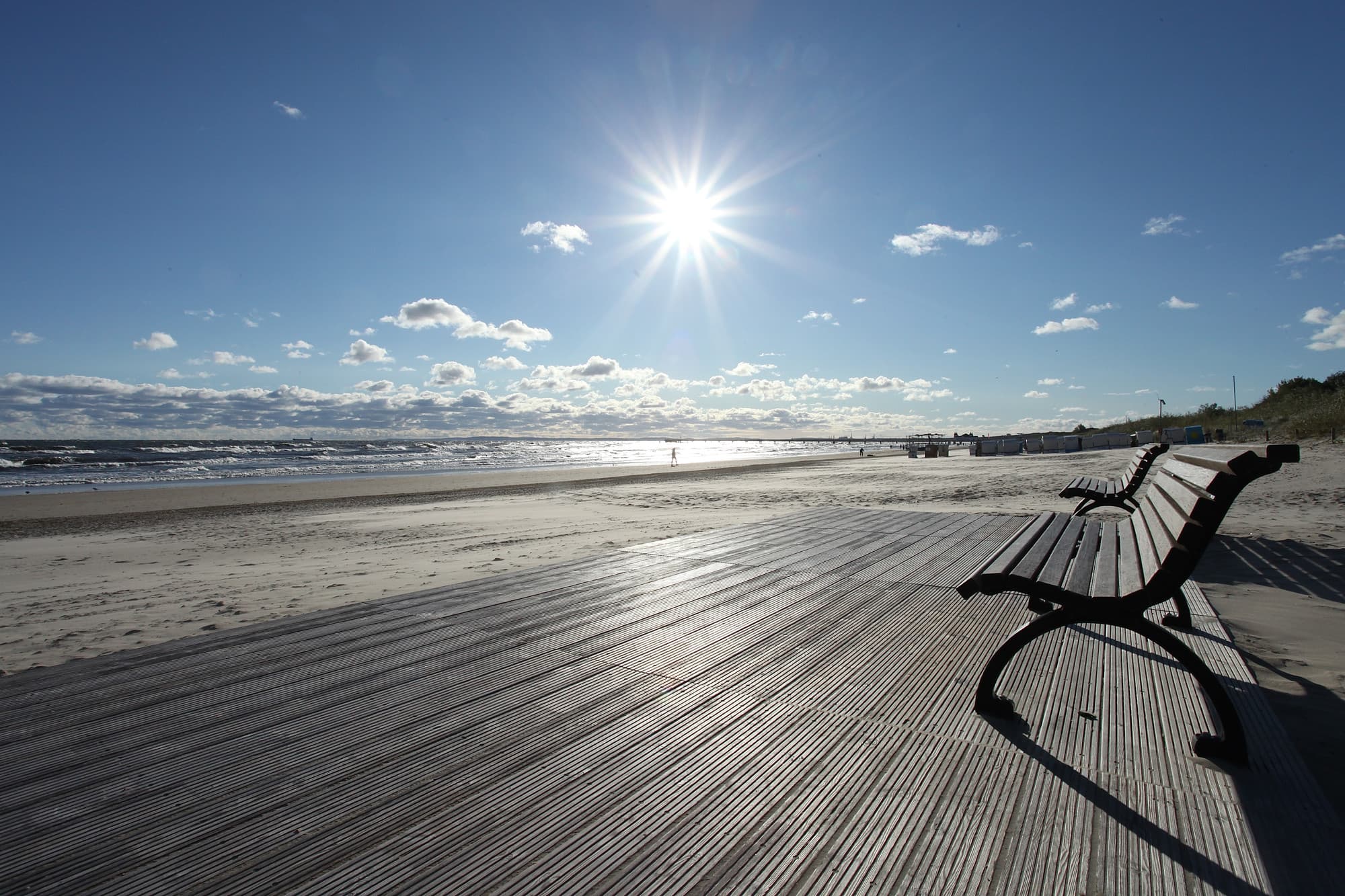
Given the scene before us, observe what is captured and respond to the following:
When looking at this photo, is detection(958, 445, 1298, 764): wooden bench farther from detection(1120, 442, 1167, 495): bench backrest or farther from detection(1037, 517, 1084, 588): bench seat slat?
detection(1120, 442, 1167, 495): bench backrest

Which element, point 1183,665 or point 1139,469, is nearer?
point 1183,665

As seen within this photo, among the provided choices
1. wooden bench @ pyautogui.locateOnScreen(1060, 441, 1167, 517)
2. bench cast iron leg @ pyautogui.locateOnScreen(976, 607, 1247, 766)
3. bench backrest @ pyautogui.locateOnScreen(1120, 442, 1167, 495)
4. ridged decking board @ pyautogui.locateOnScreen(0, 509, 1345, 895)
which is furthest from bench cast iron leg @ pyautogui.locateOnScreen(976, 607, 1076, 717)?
bench backrest @ pyautogui.locateOnScreen(1120, 442, 1167, 495)

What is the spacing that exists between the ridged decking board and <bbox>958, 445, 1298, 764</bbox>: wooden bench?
0.17 meters

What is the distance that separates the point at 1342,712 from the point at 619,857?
3.04 m

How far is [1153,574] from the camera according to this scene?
2.24 metres

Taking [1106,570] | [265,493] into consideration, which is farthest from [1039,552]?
[265,493]

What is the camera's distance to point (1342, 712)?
8.63ft

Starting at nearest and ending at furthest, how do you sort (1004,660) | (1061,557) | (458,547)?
(1004,660), (1061,557), (458,547)

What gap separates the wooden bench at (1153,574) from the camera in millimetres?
2041

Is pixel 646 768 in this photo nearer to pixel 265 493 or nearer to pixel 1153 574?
pixel 1153 574

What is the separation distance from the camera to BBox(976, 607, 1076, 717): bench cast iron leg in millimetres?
2361

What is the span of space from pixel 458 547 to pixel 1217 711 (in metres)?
7.40

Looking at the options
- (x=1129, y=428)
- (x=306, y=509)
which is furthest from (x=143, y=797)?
(x=1129, y=428)

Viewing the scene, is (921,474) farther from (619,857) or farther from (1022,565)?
(619,857)
